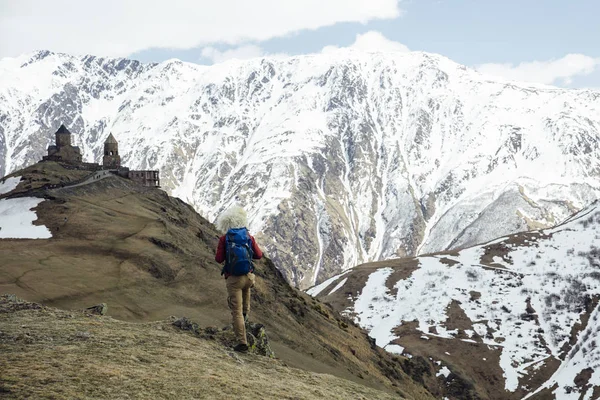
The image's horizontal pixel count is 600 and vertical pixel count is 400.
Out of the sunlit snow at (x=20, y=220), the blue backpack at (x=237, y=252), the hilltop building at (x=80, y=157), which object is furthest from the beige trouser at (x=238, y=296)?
the hilltop building at (x=80, y=157)

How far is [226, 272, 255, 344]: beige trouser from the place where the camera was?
18.1m

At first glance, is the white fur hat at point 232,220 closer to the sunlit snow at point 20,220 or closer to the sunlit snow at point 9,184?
the sunlit snow at point 20,220

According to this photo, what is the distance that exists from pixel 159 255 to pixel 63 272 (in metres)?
9.79

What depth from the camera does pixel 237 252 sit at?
18.0 meters

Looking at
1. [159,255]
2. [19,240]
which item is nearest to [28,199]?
[19,240]

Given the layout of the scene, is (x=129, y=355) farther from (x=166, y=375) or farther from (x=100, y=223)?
(x=100, y=223)

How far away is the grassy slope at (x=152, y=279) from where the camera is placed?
3678 centimetres

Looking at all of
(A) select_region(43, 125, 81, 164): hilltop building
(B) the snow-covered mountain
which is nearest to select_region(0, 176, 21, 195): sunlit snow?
(A) select_region(43, 125, 81, 164): hilltop building

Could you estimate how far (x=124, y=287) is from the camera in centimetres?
3953

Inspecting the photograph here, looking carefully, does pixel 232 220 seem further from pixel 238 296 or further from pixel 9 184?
pixel 9 184

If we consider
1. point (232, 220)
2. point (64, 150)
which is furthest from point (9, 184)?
point (232, 220)

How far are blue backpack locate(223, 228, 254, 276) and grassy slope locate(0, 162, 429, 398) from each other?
15909mm

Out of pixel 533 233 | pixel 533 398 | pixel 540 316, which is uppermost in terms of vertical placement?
pixel 533 233

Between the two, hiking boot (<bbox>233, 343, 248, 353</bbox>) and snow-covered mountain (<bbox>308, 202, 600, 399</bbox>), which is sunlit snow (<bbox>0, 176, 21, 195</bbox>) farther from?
snow-covered mountain (<bbox>308, 202, 600, 399</bbox>)
